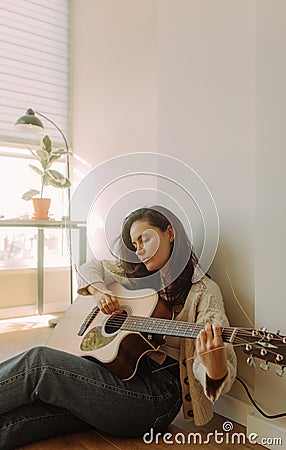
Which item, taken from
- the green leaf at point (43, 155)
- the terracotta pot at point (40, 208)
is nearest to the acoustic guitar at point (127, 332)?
the terracotta pot at point (40, 208)

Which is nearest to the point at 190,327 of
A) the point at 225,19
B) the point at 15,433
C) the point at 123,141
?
the point at 15,433

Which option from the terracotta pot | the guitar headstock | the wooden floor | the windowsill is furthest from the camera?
the windowsill

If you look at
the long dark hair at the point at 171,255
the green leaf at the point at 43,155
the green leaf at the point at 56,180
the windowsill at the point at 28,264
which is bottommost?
the windowsill at the point at 28,264

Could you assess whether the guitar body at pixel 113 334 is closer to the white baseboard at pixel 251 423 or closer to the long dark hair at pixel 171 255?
the long dark hair at pixel 171 255

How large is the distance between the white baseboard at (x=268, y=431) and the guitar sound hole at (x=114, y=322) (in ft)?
1.39

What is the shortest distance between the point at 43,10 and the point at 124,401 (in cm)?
296

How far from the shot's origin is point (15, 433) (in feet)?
3.84

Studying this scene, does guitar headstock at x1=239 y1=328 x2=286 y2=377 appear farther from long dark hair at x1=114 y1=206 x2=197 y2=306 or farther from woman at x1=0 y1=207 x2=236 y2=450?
long dark hair at x1=114 y1=206 x2=197 y2=306

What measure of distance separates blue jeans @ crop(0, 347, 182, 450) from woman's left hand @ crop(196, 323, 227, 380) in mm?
246

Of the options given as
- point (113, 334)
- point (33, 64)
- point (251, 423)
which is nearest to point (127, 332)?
point (113, 334)

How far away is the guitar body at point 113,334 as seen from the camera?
3.97 ft

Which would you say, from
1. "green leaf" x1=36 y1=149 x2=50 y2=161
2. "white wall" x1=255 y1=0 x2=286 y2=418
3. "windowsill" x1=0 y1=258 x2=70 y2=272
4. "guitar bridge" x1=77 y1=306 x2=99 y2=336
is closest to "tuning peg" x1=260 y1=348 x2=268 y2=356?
"white wall" x1=255 y1=0 x2=286 y2=418

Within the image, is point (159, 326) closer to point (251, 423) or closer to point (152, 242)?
point (152, 242)

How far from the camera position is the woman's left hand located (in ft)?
3.28
